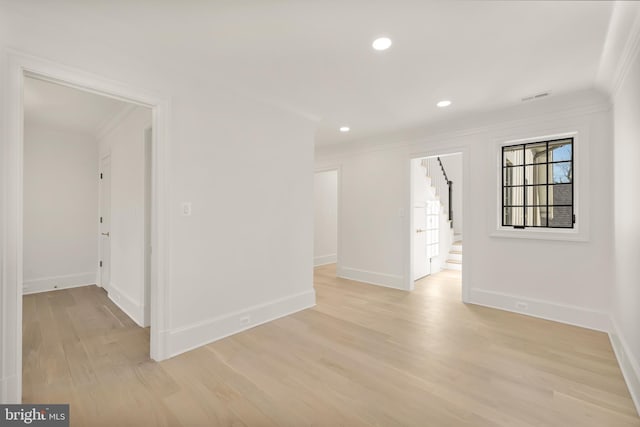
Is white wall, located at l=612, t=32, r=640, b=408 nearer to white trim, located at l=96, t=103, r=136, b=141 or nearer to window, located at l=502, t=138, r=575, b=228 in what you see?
window, located at l=502, t=138, r=575, b=228

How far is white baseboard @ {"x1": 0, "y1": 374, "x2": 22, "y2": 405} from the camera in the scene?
175cm

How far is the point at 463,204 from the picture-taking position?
13.7 ft

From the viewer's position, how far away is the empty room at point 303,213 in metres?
1.89

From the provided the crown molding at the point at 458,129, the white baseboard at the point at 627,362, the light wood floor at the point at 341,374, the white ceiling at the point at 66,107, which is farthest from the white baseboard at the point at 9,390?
the crown molding at the point at 458,129

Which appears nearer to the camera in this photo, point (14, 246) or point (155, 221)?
point (14, 246)

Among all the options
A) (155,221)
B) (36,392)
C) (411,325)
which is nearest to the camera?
(36,392)

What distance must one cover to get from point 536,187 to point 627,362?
2.33m

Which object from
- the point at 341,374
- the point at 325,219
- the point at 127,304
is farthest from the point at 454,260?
the point at 127,304

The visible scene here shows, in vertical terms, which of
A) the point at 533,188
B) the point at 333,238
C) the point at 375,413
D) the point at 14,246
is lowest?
the point at 375,413

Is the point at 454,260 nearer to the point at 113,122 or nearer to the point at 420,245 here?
the point at 420,245

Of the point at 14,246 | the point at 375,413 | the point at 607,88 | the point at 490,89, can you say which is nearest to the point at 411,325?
the point at 375,413

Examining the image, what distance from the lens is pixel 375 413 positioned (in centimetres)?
186

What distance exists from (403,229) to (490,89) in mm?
2359

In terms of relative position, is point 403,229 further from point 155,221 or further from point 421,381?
point 155,221
